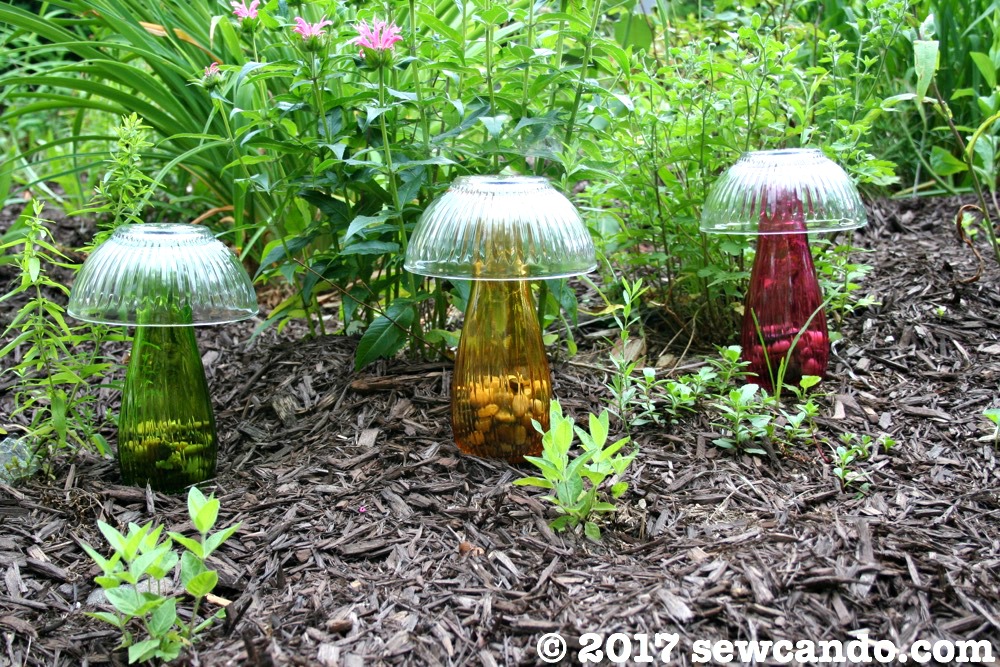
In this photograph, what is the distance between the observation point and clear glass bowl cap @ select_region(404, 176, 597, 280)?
1.85m

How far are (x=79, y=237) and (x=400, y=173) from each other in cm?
229

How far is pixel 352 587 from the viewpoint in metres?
1.68

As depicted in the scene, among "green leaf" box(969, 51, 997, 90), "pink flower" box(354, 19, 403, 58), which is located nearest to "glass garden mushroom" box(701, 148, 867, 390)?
"green leaf" box(969, 51, 997, 90)

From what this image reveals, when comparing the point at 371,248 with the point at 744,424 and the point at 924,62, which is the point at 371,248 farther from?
the point at 924,62

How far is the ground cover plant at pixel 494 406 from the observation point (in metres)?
1.58

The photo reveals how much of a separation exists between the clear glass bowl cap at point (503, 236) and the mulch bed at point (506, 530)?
495 mm

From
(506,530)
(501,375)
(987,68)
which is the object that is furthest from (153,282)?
(987,68)

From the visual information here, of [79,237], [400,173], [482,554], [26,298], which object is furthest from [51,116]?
[482,554]

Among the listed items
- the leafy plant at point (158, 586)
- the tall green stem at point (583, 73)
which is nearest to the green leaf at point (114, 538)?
the leafy plant at point (158, 586)

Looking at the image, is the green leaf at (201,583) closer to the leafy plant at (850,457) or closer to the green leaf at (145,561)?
the green leaf at (145,561)

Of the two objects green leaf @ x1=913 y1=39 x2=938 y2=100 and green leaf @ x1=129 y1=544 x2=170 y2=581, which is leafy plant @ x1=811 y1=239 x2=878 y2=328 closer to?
green leaf @ x1=913 y1=39 x2=938 y2=100

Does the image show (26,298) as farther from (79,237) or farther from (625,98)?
(625,98)

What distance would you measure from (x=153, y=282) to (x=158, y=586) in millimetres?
644

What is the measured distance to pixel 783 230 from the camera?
2.31 metres
